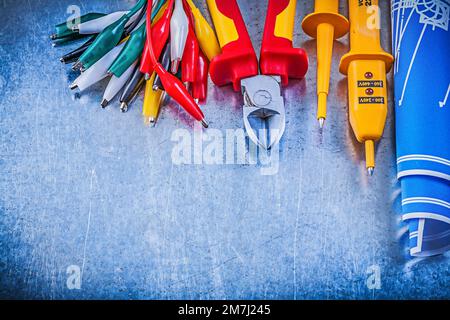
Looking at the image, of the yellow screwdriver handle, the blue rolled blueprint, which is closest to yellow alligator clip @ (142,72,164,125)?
the yellow screwdriver handle

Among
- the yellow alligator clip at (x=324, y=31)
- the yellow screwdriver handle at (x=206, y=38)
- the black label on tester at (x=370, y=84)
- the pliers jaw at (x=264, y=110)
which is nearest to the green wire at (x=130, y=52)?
the yellow screwdriver handle at (x=206, y=38)

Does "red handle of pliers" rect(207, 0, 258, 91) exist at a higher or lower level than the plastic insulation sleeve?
higher

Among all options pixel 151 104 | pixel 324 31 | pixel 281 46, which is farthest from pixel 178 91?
pixel 324 31

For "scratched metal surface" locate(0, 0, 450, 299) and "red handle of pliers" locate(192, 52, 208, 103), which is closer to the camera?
"scratched metal surface" locate(0, 0, 450, 299)

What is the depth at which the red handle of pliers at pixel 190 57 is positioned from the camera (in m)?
1.21

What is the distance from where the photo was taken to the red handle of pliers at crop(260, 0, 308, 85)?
46.5 inches

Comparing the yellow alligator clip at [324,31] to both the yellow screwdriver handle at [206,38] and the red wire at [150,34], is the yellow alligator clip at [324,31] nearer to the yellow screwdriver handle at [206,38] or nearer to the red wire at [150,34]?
the yellow screwdriver handle at [206,38]

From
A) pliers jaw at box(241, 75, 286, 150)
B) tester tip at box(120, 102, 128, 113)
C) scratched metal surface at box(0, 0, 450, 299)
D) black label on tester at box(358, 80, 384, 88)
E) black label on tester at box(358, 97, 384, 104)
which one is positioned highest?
black label on tester at box(358, 80, 384, 88)

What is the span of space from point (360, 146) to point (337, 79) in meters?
0.16

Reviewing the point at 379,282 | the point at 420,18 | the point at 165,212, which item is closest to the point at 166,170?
the point at 165,212

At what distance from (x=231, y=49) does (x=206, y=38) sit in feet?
0.27

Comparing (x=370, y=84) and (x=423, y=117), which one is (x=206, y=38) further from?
(x=423, y=117)

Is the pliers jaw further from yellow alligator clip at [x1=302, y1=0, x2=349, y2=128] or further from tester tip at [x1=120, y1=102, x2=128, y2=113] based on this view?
tester tip at [x1=120, y1=102, x2=128, y2=113]
